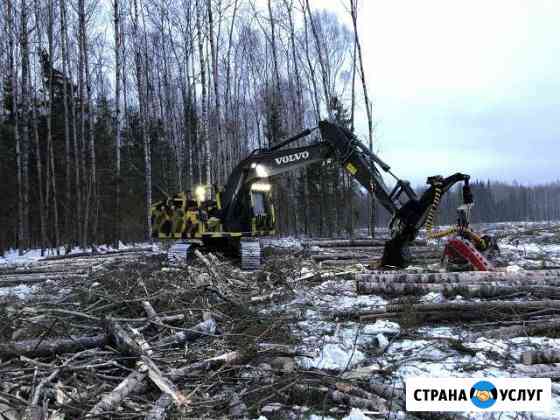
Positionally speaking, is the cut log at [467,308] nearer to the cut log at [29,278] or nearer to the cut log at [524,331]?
the cut log at [524,331]

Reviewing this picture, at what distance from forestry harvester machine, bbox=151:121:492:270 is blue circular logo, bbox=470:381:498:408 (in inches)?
182

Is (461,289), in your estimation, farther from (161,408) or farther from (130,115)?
(130,115)

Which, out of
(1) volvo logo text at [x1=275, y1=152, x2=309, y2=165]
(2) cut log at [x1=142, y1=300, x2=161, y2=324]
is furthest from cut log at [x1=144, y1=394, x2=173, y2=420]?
(1) volvo logo text at [x1=275, y1=152, x2=309, y2=165]

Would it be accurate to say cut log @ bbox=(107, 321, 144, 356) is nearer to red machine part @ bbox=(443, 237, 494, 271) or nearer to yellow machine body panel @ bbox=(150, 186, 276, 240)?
red machine part @ bbox=(443, 237, 494, 271)

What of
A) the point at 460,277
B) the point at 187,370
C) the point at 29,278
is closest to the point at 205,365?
the point at 187,370

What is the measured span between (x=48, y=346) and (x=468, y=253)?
7.01m

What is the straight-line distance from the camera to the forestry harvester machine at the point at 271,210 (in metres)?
8.77

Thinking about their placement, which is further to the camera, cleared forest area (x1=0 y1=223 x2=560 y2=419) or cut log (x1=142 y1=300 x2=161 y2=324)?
cut log (x1=142 y1=300 x2=161 y2=324)

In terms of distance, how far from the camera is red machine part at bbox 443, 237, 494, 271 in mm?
7957

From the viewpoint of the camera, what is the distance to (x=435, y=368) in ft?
13.9

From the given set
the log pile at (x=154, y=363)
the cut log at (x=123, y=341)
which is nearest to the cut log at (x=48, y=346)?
the log pile at (x=154, y=363)

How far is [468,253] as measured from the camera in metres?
8.20

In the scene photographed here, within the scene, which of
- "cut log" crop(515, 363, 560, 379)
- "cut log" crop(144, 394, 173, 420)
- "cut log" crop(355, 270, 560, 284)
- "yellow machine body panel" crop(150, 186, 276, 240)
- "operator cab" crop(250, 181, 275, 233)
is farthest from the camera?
"operator cab" crop(250, 181, 275, 233)

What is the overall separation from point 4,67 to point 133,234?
1527 cm
